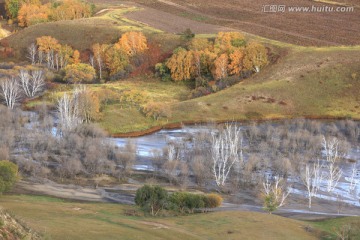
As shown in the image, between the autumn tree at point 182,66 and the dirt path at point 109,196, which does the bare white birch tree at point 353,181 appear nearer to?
the dirt path at point 109,196

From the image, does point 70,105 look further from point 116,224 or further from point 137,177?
point 116,224

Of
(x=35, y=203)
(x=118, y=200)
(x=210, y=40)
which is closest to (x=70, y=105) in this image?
(x=118, y=200)

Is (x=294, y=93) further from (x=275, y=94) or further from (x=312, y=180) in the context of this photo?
(x=312, y=180)

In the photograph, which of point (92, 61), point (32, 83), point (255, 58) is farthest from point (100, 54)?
point (255, 58)

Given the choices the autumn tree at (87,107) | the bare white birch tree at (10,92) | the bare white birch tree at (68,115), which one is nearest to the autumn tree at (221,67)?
the autumn tree at (87,107)

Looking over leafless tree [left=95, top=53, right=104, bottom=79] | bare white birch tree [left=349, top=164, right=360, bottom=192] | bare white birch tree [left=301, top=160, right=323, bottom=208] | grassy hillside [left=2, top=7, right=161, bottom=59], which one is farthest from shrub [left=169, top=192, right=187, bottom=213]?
grassy hillside [left=2, top=7, right=161, bottom=59]

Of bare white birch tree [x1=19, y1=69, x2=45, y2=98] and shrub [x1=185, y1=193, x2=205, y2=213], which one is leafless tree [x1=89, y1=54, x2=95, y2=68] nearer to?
bare white birch tree [x1=19, y1=69, x2=45, y2=98]

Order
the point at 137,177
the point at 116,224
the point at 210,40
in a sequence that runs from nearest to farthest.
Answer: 1. the point at 116,224
2. the point at 137,177
3. the point at 210,40
